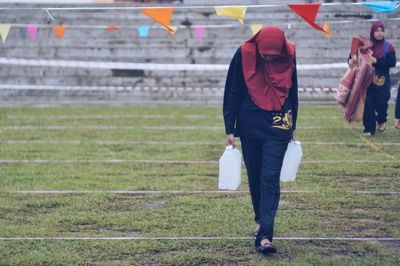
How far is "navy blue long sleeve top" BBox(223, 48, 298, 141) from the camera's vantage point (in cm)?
734

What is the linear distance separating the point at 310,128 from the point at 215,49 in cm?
684

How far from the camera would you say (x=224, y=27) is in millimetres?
21531

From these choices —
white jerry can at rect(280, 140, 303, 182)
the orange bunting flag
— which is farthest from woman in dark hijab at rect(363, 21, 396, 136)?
white jerry can at rect(280, 140, 303, 182)

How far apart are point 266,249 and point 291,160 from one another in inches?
33.7

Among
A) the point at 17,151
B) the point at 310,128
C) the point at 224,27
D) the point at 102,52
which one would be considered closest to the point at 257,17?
the point at 224,27

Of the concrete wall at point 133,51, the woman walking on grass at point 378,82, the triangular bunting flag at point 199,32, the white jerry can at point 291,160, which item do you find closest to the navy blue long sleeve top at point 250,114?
the white jerry can at point 291,160

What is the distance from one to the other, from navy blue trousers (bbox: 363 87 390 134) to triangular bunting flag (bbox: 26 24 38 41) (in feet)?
32.3

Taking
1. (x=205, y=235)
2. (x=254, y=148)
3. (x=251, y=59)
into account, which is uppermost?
(x=251, y=59)

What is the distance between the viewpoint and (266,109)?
288 inches

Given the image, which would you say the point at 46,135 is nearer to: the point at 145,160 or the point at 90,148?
the point at 90,148

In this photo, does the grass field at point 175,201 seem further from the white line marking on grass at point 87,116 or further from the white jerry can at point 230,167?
the white line marking on grass at point 87,116

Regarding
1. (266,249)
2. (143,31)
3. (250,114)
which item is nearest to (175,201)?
(250,114)

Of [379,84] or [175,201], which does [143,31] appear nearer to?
[379,84]

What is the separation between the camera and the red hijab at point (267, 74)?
730 centimetres
